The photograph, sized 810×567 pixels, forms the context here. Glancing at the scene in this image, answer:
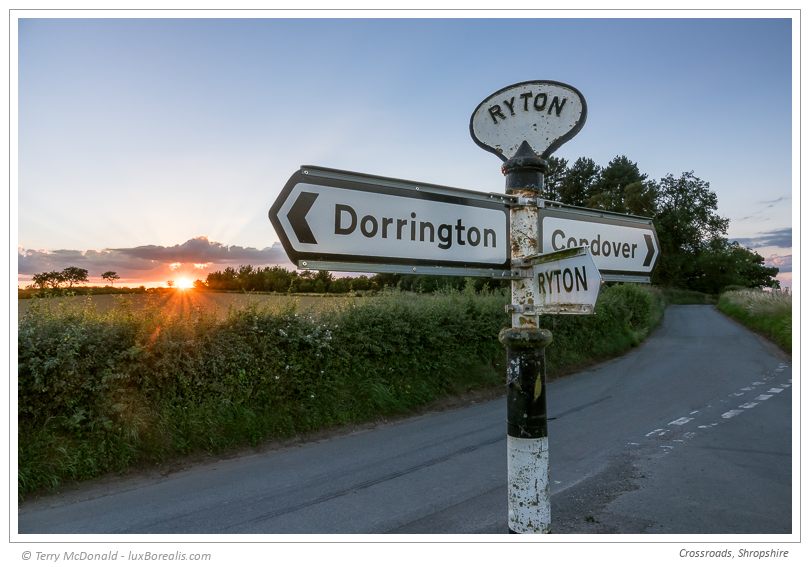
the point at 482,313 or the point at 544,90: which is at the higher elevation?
the point at 544,90

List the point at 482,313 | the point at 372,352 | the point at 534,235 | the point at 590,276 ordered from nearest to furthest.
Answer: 1. the point at 590,276
2. the point at 534,235
3. the point at 372,352
4. the point at 482,313

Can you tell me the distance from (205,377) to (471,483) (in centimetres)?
382

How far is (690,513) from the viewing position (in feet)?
14.0

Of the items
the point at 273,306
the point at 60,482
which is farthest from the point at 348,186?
the point at 273,306

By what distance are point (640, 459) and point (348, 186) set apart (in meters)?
5.41

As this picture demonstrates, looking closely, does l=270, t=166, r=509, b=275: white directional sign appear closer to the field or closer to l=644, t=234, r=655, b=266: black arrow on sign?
l=644, t=234, r=655, b=266: black arrow on sign

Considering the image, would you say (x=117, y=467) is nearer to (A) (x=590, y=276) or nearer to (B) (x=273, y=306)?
(B) (x=273, y=306)

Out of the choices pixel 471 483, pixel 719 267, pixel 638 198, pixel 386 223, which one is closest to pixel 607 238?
pixel 386 223

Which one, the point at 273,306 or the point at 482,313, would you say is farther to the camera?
the point at 482,313

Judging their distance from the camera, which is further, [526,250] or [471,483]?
[471,483]

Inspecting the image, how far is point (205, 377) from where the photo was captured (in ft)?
22.5

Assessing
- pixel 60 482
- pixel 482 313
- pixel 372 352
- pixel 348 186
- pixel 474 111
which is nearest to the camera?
pixel 348 186

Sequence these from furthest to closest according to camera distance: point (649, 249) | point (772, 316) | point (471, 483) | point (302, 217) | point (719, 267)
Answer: point (719, 267) → point (772, 316) → point (471, 483) → point (649, 249) → point (302, 217)

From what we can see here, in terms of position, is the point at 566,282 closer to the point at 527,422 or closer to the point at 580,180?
the point at 527,422
